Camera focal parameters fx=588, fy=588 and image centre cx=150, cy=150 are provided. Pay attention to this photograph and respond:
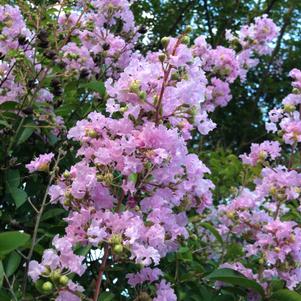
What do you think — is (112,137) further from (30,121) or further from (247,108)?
(247,108)

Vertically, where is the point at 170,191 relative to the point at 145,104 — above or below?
below

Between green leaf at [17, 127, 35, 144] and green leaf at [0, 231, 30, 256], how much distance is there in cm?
61

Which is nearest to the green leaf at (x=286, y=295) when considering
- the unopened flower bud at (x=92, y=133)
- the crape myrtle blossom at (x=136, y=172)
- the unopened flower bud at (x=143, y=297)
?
the crape myrtle blossom at (x=136, y=172)

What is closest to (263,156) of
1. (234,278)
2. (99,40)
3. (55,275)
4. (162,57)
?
(234,278)

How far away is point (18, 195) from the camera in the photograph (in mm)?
1777

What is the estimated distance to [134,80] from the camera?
1.44 metres

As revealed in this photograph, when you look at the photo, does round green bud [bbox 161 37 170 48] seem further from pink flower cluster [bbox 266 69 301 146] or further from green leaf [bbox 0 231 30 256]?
pink flower cluster [bbox 266 69 301 146]

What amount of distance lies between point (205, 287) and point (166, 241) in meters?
0.54

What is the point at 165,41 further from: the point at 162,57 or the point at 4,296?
the point at 4,296

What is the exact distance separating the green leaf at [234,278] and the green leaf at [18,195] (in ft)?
1.99

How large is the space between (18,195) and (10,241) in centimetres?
41

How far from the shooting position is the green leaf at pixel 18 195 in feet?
5.72

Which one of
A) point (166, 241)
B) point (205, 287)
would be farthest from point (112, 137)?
point (205, 287)

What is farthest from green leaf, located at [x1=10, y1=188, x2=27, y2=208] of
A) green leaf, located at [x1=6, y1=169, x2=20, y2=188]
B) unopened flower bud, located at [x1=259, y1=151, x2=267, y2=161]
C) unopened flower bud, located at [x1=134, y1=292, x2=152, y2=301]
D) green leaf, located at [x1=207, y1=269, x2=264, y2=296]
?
unopened flower bud, located at [x1=259, y1=151, x2=267, y2=161]
